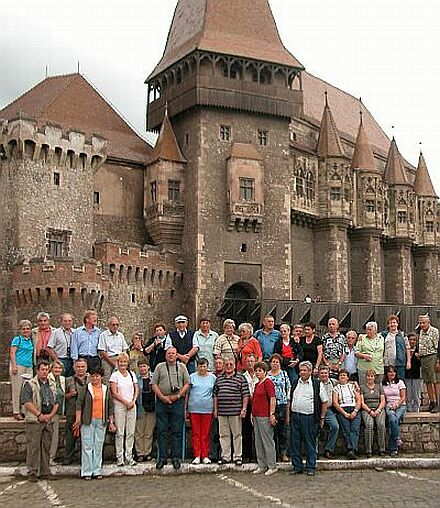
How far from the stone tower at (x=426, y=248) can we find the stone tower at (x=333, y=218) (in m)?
10.6

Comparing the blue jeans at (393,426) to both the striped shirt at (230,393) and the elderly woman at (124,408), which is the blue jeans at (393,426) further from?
the elderly woman at (124,408)

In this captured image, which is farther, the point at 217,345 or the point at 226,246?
the point at 226,246

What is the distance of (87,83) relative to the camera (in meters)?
42.8

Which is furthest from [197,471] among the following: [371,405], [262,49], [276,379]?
[262,49]

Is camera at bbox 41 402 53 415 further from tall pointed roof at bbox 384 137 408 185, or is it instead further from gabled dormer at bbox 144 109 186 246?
tall pointed roof at bbox 384 137 408 185

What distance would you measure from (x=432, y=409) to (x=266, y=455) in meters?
4.38

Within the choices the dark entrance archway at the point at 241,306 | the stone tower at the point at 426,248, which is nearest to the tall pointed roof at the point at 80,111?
the dark entrance archway at the point at 241,306

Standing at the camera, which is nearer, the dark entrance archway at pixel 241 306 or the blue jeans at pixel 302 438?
the blue jeans at pixel 302 438

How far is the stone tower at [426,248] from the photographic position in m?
53.0

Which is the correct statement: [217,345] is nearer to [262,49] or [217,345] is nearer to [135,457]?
[135,457]

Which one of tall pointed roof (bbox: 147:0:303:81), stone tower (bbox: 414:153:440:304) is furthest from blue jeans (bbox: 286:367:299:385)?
stone tower (bbox: 414:153:440:304)

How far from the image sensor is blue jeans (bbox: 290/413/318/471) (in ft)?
40.2

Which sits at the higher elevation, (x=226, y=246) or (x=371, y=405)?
(x=226, y=246)

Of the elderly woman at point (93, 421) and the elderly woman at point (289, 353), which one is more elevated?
the elderly woman at point (289, 353)
